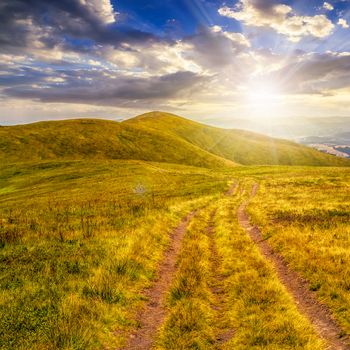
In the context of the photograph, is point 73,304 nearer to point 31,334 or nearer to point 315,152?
point 31,334

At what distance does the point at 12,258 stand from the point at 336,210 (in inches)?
906

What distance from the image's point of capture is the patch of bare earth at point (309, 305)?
7851 mm

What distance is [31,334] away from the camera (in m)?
7.43

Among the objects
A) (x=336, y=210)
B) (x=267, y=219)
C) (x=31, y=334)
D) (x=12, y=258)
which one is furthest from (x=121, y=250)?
(x=336, y=210)

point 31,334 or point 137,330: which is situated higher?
point 31,334

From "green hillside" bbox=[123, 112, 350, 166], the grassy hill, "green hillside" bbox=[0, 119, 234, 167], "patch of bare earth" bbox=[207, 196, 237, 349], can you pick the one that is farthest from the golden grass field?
"green hillside" bbox=[123, 112, 350, 166]

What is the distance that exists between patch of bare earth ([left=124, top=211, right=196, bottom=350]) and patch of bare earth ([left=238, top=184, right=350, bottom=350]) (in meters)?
4.34

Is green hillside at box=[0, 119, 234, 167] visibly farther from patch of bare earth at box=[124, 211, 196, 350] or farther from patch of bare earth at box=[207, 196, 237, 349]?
patch of bare earth at box=[207, 196, 237, 349]

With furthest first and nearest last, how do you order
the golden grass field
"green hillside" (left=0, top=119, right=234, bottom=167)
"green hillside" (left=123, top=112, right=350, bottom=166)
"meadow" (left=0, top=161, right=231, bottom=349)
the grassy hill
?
"green hillside" (left=123, top=112, right=350, bottom=166) → the grassy hill → "green hillside" (left=0, top=119, right=234, bottom=167) → the golden grass field → "meadow" (left=0, top=161, right=231, bottom=349)

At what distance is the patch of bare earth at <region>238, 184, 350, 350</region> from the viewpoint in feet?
25.8

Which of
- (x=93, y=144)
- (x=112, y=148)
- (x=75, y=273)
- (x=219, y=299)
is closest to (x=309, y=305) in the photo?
(x=219, y=299)

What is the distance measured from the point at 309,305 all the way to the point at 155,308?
489 cm

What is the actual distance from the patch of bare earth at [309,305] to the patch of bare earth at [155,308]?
14.2 ft

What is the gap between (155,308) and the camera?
9.67 m
